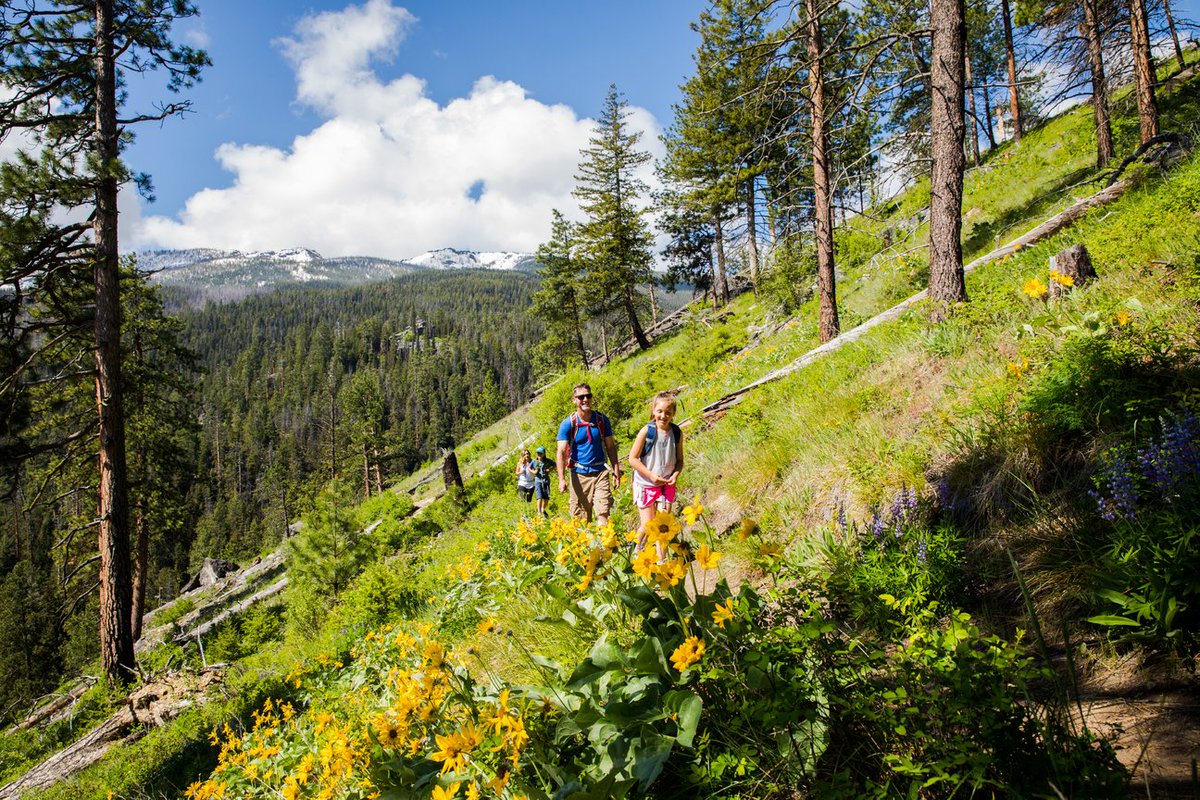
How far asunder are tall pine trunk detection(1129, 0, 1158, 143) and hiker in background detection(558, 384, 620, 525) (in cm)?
1212

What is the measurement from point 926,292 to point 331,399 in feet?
323

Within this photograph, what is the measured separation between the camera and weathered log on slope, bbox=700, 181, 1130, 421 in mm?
6895

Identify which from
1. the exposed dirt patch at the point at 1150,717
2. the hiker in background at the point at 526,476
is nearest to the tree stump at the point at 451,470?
the hiker in background at the point at 526,476

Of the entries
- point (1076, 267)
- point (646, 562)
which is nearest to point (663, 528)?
point (646, 562)

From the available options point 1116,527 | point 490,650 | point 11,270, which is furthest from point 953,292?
point 11,270

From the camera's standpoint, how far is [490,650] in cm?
456

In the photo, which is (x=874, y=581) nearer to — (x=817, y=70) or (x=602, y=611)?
(x=602, y=611)

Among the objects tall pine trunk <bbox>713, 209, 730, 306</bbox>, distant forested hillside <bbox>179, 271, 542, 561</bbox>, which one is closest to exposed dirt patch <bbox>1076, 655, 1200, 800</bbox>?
tall pine trunk <bbox>713, 209, 730, 306</bbox>

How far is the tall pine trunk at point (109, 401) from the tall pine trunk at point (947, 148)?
11230mm

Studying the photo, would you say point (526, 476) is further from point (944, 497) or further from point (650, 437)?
point (944, 497)

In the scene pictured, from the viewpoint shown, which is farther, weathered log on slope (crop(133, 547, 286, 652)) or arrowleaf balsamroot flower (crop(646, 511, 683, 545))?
weathered log on slope (crop(133, 547, 286, 652))

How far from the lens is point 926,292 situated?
7.39m

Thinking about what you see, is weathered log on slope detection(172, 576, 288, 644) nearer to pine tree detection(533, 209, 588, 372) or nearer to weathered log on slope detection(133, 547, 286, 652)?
weathered log on slope detection(133, 547, 286, 652)

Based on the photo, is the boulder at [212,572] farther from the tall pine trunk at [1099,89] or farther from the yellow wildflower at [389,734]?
the tall pine trunk at [1099,89]
